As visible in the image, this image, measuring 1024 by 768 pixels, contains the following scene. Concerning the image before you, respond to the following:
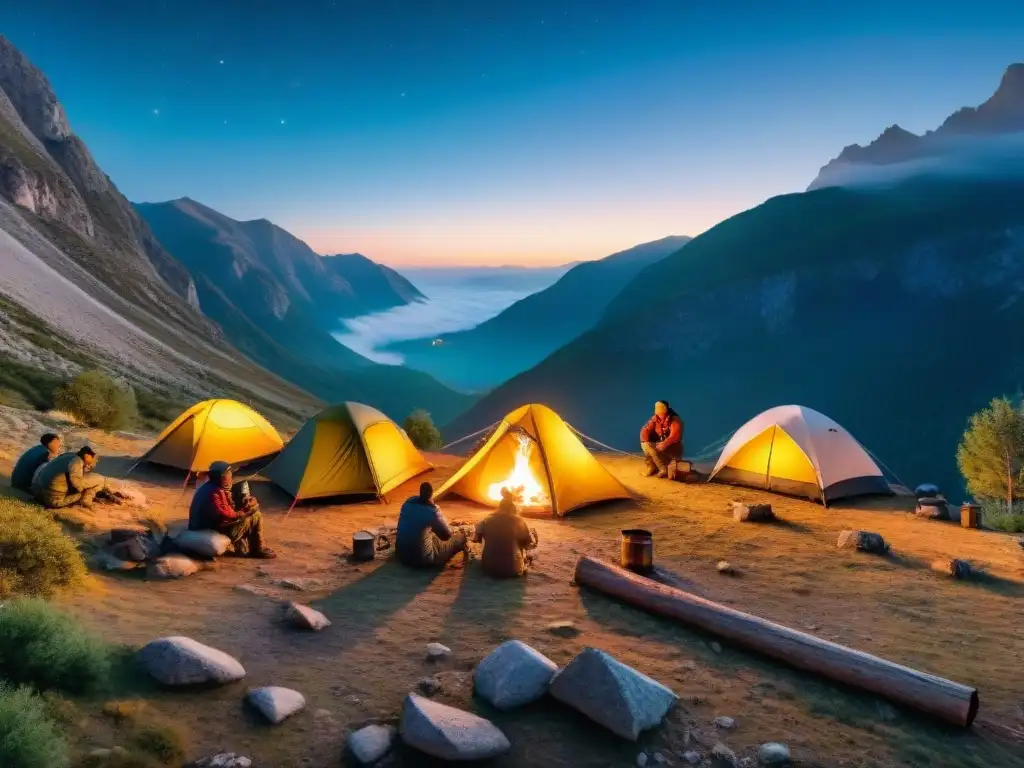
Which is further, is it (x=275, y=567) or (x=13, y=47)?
(x=13, y=47)

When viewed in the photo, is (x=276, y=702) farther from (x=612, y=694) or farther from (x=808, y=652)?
(x=808, y=652)

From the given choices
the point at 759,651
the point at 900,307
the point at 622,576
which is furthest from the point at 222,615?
the point at 900,307

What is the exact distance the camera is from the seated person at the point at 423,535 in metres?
10.9

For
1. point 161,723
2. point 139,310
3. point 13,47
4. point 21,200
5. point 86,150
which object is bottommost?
point 161,723

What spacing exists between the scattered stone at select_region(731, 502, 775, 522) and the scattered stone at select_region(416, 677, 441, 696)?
9.86 meters

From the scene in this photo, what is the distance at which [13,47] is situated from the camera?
116625mm

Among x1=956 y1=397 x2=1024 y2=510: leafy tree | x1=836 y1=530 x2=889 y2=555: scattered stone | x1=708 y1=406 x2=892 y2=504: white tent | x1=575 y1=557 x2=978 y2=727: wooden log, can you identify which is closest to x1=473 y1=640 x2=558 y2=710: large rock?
x1=575 y1=557 x2=978 y2=727: wooden log

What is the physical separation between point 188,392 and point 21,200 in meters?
49.1

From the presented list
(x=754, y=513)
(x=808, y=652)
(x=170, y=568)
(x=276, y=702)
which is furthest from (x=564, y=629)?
(x=754, y=513)

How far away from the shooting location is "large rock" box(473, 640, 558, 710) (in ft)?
21.2

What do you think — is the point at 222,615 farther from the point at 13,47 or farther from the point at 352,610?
the point at 13,47

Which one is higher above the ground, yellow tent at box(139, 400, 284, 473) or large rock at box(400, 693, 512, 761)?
yellow tent at box(139, 400, 284, 473)

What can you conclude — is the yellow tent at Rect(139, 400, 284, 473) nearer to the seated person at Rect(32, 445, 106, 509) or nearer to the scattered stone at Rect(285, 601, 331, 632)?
the seated person at Rect(32, 445, 106, 509)

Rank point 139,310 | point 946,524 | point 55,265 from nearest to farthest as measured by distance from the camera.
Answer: point 946,524 < point 55,265 < point 139,310
